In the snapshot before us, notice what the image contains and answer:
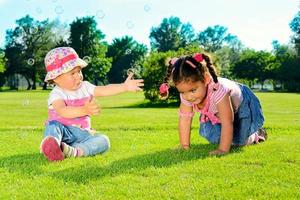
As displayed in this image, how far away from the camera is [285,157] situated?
17.4 ft

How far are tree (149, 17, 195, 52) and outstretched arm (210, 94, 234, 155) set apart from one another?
4085 inches

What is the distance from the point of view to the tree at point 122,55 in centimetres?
9044

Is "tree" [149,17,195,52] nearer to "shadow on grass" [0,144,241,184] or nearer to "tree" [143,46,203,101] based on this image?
"tree" [143,46,203,101]

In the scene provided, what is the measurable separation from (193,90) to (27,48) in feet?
290

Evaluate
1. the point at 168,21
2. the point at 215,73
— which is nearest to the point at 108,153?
the point at 215,73

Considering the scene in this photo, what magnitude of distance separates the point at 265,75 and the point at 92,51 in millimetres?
31072

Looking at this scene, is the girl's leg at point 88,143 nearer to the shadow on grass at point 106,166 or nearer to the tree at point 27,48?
the shadow on grass at point 106,166


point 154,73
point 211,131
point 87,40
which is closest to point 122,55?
point 87,40

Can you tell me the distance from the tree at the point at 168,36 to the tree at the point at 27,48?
2853 centimetres

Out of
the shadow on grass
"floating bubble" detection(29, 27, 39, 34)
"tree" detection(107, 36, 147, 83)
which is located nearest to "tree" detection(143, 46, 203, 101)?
the shadow on grass

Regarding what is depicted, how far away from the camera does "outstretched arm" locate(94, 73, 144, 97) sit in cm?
591

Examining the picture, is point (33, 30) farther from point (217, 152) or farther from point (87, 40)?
point (217, 152)

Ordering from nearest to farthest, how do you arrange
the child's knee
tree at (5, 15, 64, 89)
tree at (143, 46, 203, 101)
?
1. the child's knee
2. tree at (143, 46, 203, 101)
3. tree at (5, 15, 64, 89)

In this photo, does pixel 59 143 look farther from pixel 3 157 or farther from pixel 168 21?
pixel 168 21
